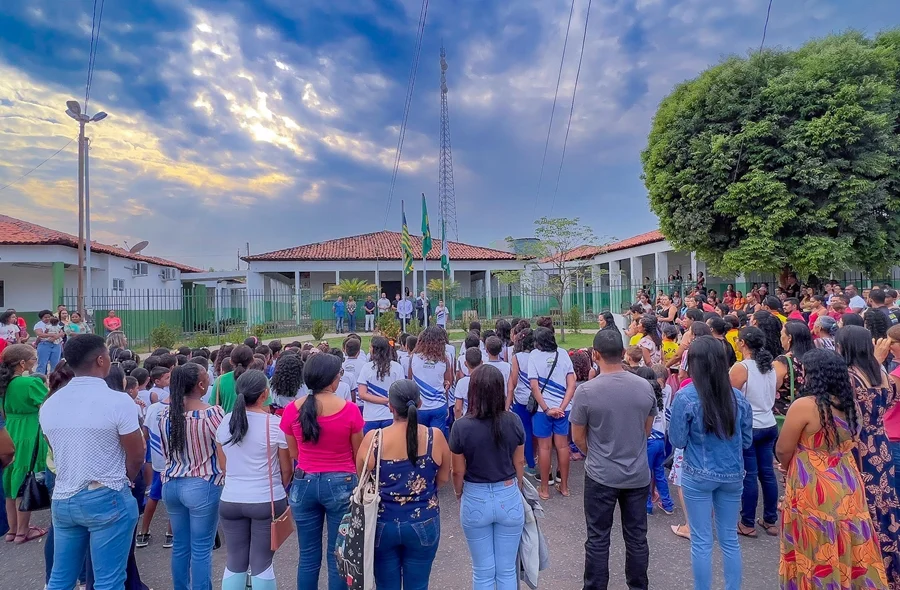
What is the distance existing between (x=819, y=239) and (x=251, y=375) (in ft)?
51.3

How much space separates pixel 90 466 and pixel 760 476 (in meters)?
4.70

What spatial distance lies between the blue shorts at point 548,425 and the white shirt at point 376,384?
1.41 meters

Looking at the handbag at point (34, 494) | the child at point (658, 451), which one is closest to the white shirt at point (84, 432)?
the handbag at point (34, 494)

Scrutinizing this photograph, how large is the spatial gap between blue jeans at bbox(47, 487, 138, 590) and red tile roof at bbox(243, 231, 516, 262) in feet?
75.2

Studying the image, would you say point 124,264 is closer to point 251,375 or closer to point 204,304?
point 204,304

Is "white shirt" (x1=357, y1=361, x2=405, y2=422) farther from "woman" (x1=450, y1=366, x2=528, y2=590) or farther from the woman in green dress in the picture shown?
the woman in green dress

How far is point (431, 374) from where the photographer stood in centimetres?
490

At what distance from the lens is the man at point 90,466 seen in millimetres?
2501

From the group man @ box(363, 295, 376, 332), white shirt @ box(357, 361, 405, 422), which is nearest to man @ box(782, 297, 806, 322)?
white shirt @ box(357, 361, 405, 422)

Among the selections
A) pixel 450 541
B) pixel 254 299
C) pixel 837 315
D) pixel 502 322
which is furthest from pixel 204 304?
pixel 837 315

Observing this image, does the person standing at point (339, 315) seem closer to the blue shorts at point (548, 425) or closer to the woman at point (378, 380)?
the woman at point (378, 380)

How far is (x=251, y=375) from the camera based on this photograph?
2.85 metres

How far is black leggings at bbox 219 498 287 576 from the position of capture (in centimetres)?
268

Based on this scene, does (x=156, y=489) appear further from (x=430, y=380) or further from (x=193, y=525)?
(x=430, y=380)
